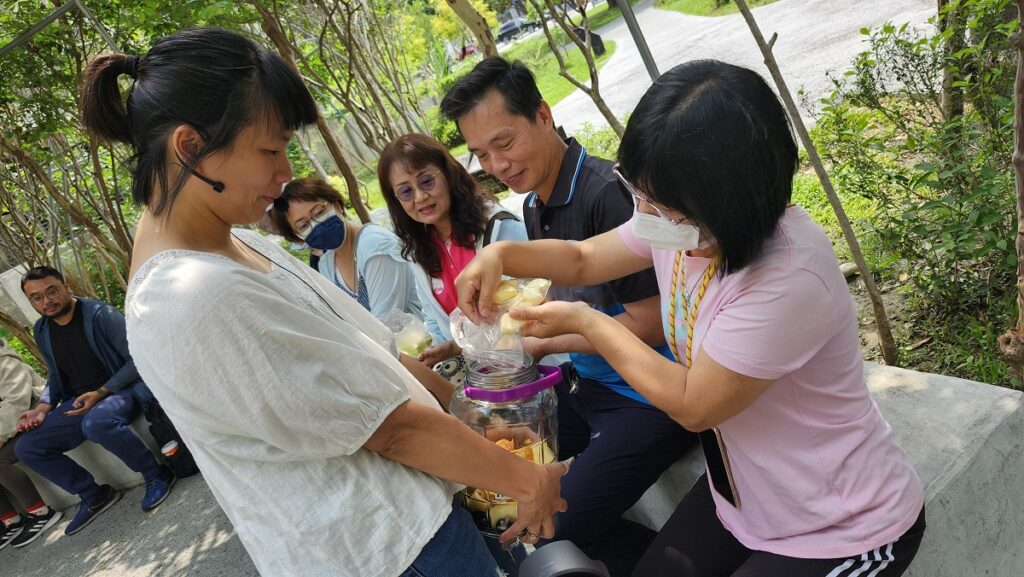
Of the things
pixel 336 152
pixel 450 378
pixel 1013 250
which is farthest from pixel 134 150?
pixel 336 152

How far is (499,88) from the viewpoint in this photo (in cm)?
255

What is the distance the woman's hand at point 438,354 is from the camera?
9.18 ft

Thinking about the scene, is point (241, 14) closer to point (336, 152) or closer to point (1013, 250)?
point (336, 152)

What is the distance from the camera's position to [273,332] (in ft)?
4.04

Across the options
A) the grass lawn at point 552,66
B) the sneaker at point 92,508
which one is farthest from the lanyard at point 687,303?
the grass lawn at point 552,66

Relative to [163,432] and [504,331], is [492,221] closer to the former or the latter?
[504,331]

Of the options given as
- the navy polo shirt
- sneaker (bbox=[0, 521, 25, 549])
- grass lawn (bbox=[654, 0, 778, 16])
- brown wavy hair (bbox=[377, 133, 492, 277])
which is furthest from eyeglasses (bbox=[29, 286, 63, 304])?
grass lawn (bbox=[654, 0, 778, 16])

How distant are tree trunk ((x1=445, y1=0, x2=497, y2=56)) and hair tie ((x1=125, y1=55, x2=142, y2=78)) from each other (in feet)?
11.0

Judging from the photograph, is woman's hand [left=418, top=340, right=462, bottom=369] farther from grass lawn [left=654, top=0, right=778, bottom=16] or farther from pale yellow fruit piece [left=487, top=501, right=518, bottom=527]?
grass lawn [left=654, top=0, right=778, bottom=16]

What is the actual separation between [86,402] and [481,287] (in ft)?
14.5

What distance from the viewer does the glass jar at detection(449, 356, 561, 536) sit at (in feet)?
5.78

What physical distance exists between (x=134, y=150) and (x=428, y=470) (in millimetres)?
880

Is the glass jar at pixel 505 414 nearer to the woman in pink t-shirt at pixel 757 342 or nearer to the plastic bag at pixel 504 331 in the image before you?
the plastic bag at pixel 504 331

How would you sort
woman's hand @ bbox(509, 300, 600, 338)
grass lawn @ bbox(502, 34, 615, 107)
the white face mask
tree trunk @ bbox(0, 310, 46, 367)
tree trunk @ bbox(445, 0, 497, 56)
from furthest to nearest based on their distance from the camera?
grass lawn @ bbox(502, 34, 615, 107), tree trunk @ bbox(0, 310, 46, 367), tree trunk @ bbox(445, 0, 497, 56), woman's hand @ bbox(509, 300, 600, 338), the white face mask
